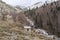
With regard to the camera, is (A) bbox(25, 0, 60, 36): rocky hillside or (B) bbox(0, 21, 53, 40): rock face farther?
(A) bbox(25, 0, 60, 36): rocky hillside

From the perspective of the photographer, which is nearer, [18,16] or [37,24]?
[18,16]

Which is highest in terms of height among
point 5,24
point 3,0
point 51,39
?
point 3,0

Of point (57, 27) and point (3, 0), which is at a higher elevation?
point (3, 0)

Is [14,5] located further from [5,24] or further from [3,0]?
[5,24]

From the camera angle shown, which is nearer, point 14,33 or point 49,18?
point 14,33

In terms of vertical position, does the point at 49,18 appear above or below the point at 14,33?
above

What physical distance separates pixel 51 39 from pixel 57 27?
1.99 metres

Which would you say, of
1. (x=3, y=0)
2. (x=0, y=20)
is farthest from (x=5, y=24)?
(x=3, y=0)

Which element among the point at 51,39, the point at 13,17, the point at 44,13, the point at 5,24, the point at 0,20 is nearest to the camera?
the point at 51,39

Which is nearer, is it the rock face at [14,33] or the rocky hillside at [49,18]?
the rock face at [14,33]

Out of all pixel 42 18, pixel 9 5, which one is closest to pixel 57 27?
pixel 42 18

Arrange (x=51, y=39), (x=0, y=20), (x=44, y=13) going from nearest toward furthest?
1. (x=51, y=39)
2. (x=0, y=20)
3. (x=44, y=13)

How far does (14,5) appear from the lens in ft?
55.2

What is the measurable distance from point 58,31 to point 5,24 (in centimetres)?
260
